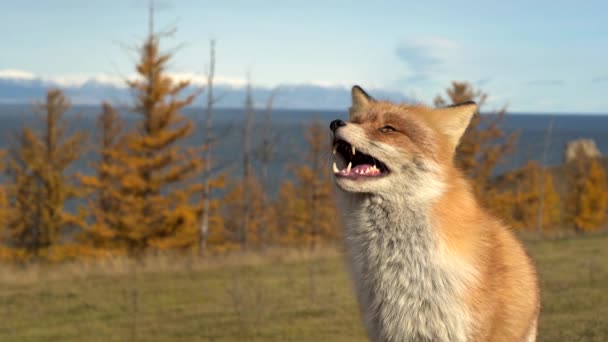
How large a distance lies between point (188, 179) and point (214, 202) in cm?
178

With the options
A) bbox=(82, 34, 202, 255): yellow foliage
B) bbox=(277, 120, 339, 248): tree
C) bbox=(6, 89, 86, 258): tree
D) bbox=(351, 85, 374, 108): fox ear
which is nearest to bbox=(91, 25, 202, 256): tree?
bbox=(82, 34, 202, 255): yellow foliage

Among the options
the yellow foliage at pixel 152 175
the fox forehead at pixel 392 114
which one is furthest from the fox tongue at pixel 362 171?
the yellow foliage at pixel 152 175

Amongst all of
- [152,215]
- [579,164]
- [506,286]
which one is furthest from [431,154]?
[579,164]

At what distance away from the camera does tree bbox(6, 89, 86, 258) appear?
41.8 metres

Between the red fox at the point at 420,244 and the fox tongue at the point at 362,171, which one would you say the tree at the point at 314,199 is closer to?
the red fox at the point at 420,244

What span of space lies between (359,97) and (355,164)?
2.72 ft

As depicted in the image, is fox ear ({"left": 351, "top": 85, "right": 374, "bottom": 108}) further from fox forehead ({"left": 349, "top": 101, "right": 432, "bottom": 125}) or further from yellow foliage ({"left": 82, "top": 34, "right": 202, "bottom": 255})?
yellow foliage ({"left": 82, "top": 34, "right": 202, "bottom": 255})

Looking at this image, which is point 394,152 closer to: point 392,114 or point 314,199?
point 392,114

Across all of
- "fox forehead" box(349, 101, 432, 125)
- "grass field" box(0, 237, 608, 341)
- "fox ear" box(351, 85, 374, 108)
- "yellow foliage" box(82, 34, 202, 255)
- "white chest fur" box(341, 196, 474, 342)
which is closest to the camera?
"white chest fur" box(341, 196, 474, 342)

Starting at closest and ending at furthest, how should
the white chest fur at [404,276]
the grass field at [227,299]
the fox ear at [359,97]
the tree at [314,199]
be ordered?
the white chest fur at [404,276] < the fox ear at [359,97] < the grass field at [227,299] < the tree at [314,199]

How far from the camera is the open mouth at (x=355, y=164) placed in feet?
14.3

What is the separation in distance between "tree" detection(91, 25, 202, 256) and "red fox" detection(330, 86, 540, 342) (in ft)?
91.4

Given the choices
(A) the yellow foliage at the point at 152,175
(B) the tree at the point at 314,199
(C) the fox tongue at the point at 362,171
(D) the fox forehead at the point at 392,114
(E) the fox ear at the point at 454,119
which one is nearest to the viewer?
(C) the fox tongue at the point at 362,171

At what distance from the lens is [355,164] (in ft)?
15.0
